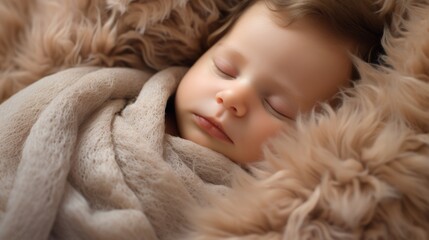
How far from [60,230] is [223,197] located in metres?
0.24

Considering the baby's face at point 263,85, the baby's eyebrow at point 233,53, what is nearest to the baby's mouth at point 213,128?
the baby's face at point 263,85

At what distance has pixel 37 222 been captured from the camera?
24.0 inches

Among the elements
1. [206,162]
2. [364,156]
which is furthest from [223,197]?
[364,156]

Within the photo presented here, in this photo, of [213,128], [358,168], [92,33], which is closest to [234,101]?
[213,128]

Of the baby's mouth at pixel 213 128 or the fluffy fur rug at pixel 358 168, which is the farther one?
the baby's mouth at pixel 213 128

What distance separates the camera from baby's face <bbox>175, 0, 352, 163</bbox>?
2.58 ft

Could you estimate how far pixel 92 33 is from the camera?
921 millimetres

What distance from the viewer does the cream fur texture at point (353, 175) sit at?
592 mm

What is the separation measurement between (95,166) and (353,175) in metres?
0.36

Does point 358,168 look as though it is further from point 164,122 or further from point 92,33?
point 92,33

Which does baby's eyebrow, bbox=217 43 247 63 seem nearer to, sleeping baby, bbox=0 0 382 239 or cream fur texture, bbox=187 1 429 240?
sleeping baby, bbox=0 0 382 239

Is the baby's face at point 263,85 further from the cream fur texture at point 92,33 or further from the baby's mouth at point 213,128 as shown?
the cream fur texture at point 92,33

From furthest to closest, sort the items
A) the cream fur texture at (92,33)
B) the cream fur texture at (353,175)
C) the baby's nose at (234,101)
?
the cream fur texture at (92,33) < the baby's nose at (234,101) < the cream fur texture at (353,175)

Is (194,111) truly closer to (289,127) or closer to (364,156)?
(289,127)
